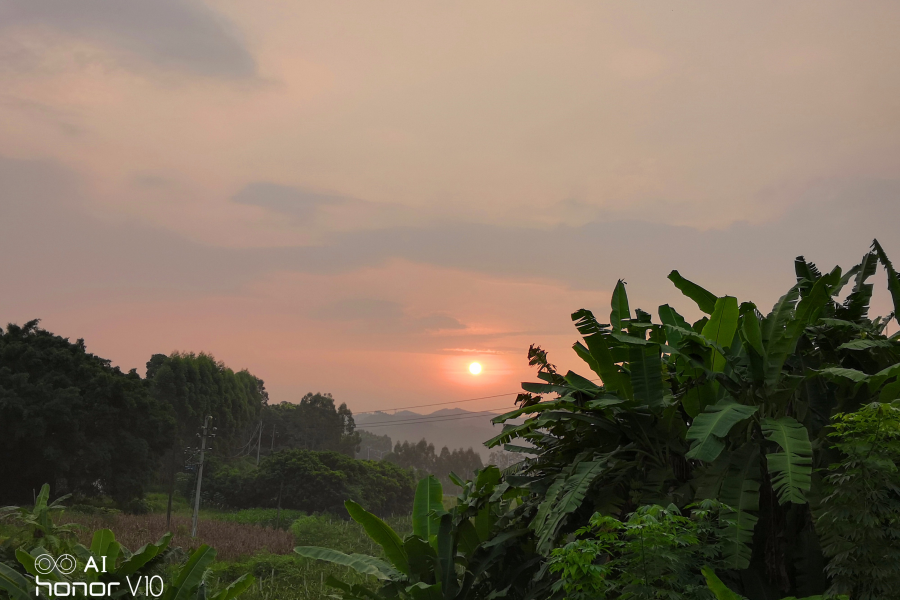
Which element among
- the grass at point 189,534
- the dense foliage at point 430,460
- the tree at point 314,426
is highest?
the tree at point 314,426

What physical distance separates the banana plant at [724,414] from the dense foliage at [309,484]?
42.2m

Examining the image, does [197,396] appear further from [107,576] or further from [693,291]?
[693,291]

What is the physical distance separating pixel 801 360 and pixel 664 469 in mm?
2155

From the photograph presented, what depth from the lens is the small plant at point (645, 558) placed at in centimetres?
560

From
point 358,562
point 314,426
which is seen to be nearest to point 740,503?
point 358,562

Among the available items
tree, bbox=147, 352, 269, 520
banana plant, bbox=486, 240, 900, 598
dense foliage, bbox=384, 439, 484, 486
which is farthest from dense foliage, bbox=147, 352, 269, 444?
banana plant, bbox=486, 240, 900, 598

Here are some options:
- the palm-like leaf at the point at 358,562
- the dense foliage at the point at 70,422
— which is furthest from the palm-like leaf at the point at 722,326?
the dense foliage at the point at 70,422

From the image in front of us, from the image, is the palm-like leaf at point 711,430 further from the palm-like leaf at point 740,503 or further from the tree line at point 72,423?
the tree line at point 72,423

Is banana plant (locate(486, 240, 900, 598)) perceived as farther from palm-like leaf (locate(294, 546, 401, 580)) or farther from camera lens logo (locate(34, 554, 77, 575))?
camera lens logo (locate(34, 554, 77, 575))

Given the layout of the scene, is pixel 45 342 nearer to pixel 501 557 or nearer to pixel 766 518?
pixel 501 557

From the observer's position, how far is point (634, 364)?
7922mm

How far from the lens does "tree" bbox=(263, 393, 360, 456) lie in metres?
85.0

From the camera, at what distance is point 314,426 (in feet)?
285

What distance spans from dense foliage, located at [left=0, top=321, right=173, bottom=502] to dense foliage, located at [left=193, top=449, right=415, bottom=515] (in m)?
8.26
